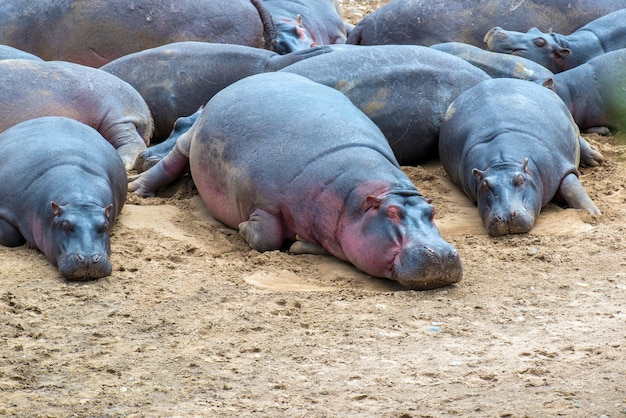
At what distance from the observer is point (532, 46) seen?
9000 mm

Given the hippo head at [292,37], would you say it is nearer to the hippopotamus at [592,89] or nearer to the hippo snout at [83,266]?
the hippopotamus at [592,89]

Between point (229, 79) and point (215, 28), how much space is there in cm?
141

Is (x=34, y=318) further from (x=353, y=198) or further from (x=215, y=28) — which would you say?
(x=215, y=28)

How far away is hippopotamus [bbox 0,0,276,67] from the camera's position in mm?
9305

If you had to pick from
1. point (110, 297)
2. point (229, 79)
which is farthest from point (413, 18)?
point (110, 297)

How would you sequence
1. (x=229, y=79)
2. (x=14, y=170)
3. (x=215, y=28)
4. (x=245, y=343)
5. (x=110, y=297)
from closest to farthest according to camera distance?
(x=245, y=343), (x=110, y=297), (x=14, y=170), (x=229, y=79), (x=215, y=28)

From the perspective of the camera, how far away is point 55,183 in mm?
6105

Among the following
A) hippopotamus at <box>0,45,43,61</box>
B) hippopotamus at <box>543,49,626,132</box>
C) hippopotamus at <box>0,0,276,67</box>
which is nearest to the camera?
hippopotamus at <box>0,45,43,61</box>

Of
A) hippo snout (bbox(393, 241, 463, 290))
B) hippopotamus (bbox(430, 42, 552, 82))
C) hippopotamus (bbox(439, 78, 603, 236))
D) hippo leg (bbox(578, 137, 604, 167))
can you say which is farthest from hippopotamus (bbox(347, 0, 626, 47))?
hippo snout (bbox(393, 241, 463, 290))

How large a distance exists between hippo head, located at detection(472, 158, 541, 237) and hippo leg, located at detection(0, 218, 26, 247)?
2.57 meters

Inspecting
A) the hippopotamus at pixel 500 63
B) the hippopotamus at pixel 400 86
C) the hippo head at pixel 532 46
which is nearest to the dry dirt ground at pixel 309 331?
the hippopotamus at pixel 400 86

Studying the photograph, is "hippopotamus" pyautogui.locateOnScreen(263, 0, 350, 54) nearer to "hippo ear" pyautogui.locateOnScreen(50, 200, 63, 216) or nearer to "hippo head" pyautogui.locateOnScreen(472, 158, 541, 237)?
"hippo head" pyautogui.locateOnScreen(472, 158, 541, 237)

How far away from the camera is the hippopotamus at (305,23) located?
9780 millimetres

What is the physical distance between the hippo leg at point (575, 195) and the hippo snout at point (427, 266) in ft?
5.18
